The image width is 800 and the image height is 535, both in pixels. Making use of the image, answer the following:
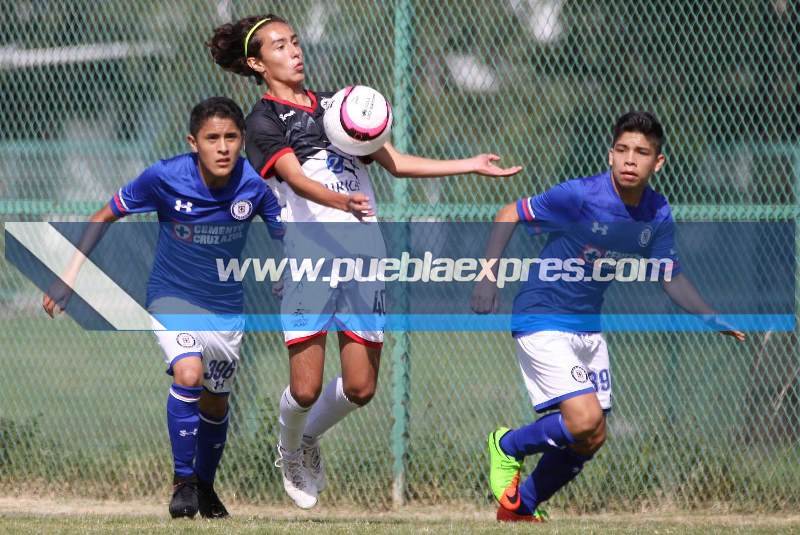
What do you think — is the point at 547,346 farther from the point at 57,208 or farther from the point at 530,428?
the point at 57,208

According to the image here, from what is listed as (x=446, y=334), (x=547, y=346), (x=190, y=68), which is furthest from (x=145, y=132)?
(x=547, y=346)

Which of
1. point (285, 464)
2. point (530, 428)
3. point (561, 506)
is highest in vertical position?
point (530, 428)

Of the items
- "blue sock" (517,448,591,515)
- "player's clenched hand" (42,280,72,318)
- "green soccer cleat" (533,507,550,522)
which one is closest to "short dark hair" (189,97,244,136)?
"player's clenched hand" (42,280,72,318)

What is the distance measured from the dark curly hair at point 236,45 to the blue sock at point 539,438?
2075 millimetres

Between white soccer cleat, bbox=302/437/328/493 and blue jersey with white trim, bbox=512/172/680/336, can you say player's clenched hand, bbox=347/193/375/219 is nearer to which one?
blue jersey with white trim, bbox=512/172/680/336

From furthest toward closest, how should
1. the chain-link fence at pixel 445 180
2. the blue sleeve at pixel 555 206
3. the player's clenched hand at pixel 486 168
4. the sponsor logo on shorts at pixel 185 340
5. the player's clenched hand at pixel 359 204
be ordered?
the chain-link fence at pixel 445 180, the blue sleeve at pixel 555 206, the sponsor logo on shorts at pixel 185 340, the player's clenched hand at pixel 486 168, the player's clenched hand at pixel 359 204

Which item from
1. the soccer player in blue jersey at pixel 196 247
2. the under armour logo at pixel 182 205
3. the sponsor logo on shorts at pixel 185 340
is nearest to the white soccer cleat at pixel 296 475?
the soccer player in blue jersey at pixel 196 247

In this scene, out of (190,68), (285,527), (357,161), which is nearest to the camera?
(285,527)

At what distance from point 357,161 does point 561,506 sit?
8.19 feet

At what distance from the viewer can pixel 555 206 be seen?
17.3 feet

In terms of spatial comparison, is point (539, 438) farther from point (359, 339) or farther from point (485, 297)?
point (359, 339)

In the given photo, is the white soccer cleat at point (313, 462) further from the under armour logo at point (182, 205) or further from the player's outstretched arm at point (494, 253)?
the under armour logo at point (182, 205)

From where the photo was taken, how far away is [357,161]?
514 cm

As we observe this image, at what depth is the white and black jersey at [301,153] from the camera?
16.2 ft
